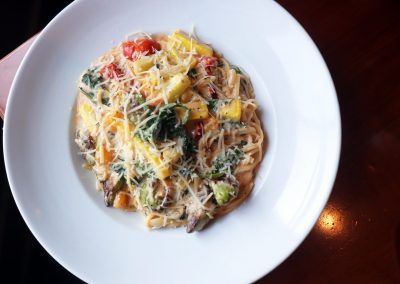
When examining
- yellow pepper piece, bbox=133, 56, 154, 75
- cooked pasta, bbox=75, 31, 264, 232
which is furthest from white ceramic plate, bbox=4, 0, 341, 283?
yellow pepper piece, bbox=133, 56, 154, 75

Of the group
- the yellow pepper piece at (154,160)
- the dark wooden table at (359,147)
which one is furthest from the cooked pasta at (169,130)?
the dark wooden table at (359,147)

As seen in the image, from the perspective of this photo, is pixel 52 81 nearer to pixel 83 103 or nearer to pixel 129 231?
pixel 83 103

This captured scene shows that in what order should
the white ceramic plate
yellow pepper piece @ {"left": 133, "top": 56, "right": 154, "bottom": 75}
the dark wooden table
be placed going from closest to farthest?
the white ceramic plate
the dark wooden table
yellow pepper piece @ {"left": 133, "top": 56, "right": 154, "bottom": 75}

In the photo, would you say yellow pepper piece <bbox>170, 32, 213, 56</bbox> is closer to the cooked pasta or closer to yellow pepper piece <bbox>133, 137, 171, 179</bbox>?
the cooked pasta

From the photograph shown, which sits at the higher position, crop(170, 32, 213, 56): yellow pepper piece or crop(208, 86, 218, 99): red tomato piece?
crop(170, 32, 213, 56): yellow pepper piece

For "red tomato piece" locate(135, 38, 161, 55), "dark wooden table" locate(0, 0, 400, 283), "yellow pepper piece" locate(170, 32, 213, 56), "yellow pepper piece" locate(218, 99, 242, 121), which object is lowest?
"dark wooden table" locate(0, 0, 400, 283)

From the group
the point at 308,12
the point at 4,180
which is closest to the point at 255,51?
the point at 308,12
